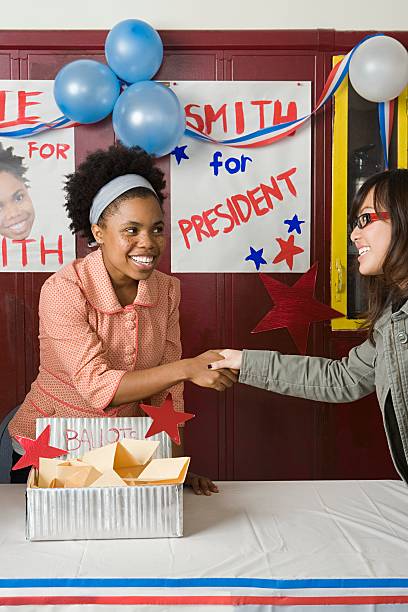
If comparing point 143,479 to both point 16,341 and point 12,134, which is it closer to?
point 16,341

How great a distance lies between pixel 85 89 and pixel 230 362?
147 cm

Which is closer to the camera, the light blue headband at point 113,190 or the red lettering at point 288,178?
the light blue headband at point 113,190

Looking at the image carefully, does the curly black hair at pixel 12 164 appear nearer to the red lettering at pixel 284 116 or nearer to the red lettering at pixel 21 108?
the red lettering at pixel 21 108

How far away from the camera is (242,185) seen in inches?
135

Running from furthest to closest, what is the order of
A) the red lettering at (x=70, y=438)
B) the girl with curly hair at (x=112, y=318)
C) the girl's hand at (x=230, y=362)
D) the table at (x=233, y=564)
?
the girl's hand at (x=230, y=362) < the girl with curly hair at (x=112, y=318) < the red lettering at (x=70, y=438) < the table at (x=233, y=564)

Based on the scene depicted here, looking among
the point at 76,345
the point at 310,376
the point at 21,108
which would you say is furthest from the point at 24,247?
the point at 310,376

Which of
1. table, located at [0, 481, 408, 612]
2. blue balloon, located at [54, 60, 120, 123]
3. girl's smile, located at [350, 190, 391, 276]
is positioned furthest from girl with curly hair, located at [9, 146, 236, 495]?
blue balloon, located at [54, 60, 120, 123]

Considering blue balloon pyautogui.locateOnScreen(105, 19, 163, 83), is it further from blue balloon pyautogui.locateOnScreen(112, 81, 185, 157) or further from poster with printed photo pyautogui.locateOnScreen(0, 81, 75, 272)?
poster with printed photo pyautogui.locateOnScreen(0, 81, 75, 272)

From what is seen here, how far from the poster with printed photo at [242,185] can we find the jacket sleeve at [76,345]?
1306 millimetres

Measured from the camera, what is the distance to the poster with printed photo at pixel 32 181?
11.0 feet

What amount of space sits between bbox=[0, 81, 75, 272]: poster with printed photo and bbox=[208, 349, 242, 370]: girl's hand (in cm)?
141

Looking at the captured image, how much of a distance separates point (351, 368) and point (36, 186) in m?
1.87

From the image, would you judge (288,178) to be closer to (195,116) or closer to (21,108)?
(195,116)

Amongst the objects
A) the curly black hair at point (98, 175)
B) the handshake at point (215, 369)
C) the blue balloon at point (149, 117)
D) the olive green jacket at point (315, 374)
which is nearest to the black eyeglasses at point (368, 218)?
the olive green jacket at point (315, 374)
